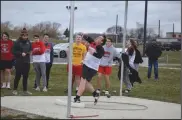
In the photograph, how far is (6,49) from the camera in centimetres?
1018

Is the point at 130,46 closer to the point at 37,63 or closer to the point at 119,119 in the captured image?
the point at 37,63

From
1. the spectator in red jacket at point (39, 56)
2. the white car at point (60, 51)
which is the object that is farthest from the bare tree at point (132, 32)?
the spectator in red jacket at point (39, 56)

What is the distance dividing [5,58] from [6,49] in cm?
41

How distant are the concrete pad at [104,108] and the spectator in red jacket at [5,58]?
1.37 meters

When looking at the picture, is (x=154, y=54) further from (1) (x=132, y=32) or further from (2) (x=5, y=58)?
(1) (x=132, y=32)

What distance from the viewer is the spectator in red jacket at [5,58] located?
32.6 feet

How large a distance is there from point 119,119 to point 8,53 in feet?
14.1

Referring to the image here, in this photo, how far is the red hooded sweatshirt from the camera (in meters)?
9.98

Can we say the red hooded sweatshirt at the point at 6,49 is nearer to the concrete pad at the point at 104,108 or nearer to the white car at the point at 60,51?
the concrete pad at the point at 104,108

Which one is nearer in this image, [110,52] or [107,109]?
[107,109]

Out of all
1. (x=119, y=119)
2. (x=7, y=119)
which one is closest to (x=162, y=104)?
(x=119, y=119)

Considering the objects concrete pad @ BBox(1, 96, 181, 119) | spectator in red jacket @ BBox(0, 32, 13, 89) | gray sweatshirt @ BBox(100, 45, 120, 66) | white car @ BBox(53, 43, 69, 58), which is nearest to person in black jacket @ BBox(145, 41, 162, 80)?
gray sweatshirt @ BBox(100, 45, 120, 66)

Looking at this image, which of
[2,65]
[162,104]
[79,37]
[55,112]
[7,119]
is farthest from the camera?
[2,65]

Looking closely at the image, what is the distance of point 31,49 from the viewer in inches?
405
